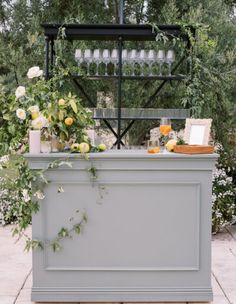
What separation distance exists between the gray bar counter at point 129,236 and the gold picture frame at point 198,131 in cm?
31

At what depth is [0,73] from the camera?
21.0ft

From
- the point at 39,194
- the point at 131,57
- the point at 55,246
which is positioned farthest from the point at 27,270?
the point at 131,57

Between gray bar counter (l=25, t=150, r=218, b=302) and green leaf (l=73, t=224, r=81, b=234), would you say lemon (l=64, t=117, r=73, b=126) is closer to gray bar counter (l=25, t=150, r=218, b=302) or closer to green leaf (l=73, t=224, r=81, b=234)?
gray bar counter (l=25, t=150, r=218, b=302)

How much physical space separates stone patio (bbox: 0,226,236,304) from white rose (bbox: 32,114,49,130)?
111cm

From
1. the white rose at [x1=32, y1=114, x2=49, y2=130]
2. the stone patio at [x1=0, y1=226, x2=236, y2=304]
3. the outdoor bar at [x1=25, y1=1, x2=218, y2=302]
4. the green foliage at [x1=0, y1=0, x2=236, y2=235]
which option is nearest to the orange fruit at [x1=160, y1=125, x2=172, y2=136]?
the outdoor bar at [x1=25, y1=1, x2=218, y2=302]

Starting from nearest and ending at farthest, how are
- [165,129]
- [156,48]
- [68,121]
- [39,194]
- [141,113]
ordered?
[39,194]
[68,121]
[165,129]
[141,113]
[156,48]

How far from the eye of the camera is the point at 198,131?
3621mm

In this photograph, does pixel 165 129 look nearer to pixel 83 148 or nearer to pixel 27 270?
pixel 83 148

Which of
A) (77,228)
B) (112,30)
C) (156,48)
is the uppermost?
(112,30)

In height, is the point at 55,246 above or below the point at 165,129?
below

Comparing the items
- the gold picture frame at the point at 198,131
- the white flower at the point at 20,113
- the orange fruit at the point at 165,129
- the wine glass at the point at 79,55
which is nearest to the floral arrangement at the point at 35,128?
the white flower at the point at 20,113

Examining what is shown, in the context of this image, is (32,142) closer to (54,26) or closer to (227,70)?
(54,26)

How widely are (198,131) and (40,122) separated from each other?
1068 millimetres

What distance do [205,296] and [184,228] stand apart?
446 millimetres
